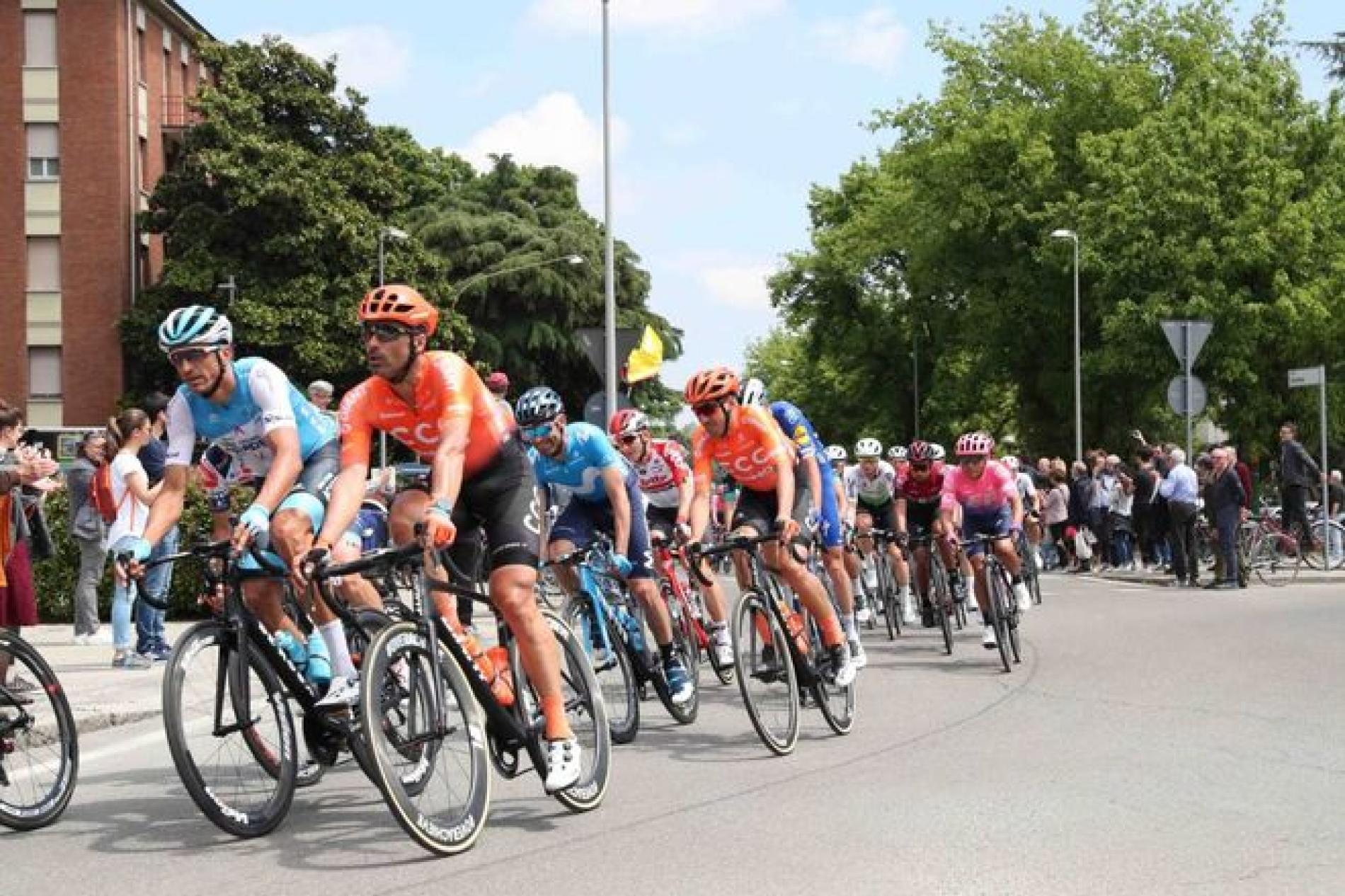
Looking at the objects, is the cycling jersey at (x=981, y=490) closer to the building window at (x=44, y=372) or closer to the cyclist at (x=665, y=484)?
the cyclist at (x=665, y=484)

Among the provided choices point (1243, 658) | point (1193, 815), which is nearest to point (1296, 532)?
point (1243, 658)

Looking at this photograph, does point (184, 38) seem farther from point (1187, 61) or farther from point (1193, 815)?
point (1193, 815)

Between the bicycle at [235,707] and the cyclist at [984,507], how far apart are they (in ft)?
24.0

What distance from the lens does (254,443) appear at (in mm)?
8023

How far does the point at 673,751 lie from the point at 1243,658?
21.0 ft

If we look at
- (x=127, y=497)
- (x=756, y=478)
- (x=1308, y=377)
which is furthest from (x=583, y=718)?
(x=1308, y=377)

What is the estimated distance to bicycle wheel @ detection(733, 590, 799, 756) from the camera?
9008 millimetres

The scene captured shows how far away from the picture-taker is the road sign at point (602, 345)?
20.1 m

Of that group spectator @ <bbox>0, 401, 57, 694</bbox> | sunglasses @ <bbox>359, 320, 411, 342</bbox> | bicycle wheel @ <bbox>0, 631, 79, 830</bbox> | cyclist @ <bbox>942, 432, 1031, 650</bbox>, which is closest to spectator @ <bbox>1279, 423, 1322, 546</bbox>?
cyclist @ <bbox>942, 432, 1031, 650</bbox>

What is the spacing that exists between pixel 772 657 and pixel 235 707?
9.80 ft

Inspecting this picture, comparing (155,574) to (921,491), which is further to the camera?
(921,491)

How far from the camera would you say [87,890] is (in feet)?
20.3

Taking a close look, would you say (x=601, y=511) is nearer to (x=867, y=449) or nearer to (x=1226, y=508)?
(x=867, y=449)

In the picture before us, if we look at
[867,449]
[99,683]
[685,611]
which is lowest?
[99,683]
